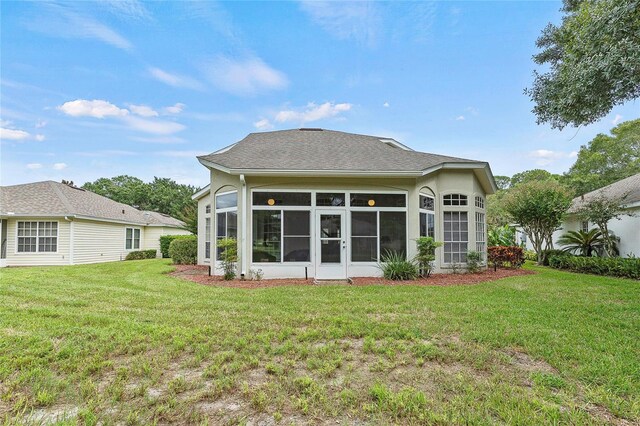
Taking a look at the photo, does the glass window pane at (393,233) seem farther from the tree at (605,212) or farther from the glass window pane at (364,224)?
the tree at (605,212)

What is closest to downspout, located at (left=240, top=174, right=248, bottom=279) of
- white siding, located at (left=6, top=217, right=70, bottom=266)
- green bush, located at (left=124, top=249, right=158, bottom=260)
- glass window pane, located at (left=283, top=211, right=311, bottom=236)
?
glass window pane, located at (left=283, top=211, right=311, bottom=236)

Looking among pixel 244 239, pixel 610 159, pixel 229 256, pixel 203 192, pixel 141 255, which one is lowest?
pixel 141 255

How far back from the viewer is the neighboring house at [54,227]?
15.9 meters

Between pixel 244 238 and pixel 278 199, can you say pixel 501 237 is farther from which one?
pixel 244 238

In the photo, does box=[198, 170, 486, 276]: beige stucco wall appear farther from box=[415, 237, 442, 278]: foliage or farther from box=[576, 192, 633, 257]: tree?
box=[576, 192, 633, 257]: tree

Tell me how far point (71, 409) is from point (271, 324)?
274cm

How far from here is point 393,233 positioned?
414 inches

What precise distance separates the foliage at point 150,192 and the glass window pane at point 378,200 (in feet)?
116

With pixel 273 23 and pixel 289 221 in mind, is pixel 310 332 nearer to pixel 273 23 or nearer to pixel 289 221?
pixel 289 221

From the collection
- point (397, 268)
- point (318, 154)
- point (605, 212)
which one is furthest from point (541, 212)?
point (318, 154)

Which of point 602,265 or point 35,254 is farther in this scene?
point 35,254

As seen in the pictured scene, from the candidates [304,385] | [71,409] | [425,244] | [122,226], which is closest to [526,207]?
[425,244]

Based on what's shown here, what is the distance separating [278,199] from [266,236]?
1.26 m

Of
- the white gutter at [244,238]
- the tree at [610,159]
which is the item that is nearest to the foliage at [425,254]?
the white gutter at [244,238]
